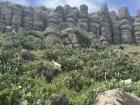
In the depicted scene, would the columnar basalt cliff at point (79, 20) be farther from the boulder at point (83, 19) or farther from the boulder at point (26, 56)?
the boulder at point (26, 56)

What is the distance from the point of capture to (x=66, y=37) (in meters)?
51.8

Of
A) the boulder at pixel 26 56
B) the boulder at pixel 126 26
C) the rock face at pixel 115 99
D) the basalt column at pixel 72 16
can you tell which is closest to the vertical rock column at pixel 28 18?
the basalt column at pixel 72 16

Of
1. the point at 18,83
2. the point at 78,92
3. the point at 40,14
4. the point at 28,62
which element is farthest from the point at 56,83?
the point at 40,14

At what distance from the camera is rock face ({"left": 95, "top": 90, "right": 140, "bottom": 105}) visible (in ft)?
54.8

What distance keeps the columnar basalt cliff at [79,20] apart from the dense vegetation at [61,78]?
3223cm

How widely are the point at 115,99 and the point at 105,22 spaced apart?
58618mm

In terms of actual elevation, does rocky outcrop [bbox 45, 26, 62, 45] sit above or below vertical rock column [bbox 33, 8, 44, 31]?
below

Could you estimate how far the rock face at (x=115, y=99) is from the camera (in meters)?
16.7

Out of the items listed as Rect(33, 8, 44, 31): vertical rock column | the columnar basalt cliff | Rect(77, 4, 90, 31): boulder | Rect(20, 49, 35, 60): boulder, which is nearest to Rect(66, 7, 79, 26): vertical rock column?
the columnar basalt cliff

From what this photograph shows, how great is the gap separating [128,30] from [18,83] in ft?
179

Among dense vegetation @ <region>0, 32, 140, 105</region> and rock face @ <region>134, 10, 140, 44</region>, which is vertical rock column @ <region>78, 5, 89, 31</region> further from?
dense vegetation @ <region>0, 32, 140, 105</region>

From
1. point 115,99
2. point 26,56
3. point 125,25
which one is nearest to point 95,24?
point 125,25

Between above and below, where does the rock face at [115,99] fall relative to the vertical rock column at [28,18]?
below

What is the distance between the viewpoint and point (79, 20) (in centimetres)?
7456
